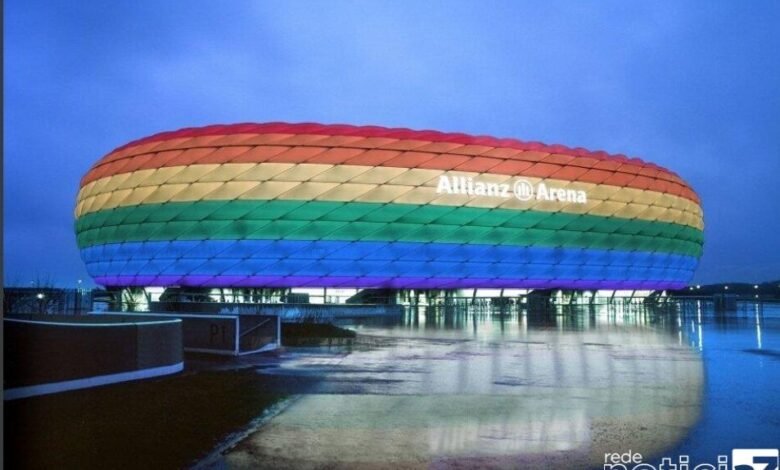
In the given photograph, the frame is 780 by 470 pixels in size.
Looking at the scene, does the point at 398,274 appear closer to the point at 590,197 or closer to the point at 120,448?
the point at 590,197

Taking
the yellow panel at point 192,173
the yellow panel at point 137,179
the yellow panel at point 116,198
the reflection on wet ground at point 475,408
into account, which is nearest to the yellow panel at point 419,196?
the yellow panel at point 192,173

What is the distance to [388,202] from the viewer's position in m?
50.8

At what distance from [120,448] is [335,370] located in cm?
765

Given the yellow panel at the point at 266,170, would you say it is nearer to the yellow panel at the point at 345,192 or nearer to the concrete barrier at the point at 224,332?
the yellow panel at the point at 345,192

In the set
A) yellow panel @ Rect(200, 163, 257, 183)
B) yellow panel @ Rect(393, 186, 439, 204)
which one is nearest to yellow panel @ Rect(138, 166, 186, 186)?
yellow panel @ Rect(200, 163, 257, 183)

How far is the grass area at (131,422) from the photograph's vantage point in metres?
7.28

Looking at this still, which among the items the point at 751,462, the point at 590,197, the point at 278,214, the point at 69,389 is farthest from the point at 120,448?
the point at 590,197

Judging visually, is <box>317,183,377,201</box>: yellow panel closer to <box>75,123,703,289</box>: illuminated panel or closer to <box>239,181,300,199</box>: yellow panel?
<box>75,123,703,289</box>: illuminated panel

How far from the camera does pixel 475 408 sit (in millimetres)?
10211

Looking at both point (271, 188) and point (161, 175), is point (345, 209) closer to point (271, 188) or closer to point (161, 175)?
point (271, 188)

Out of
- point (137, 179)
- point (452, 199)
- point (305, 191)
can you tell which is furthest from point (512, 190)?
point (137, 179)

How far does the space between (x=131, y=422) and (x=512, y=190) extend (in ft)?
154

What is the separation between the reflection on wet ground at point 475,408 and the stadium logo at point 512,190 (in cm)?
3286

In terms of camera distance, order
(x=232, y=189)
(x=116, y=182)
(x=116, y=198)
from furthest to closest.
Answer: (x=116, y=182)
(x=116, y=198)
(x=232, y=189)
